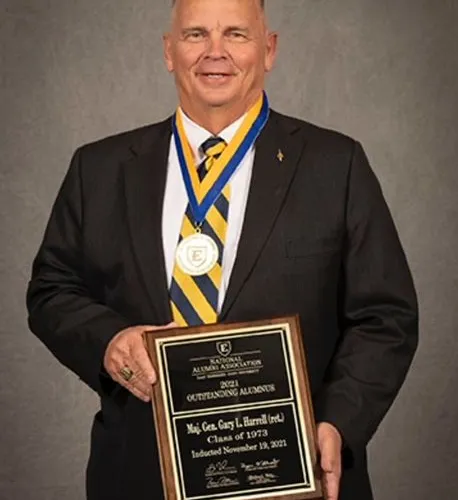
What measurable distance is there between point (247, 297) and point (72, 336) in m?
0.35

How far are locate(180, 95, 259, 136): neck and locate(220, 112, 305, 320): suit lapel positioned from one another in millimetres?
63

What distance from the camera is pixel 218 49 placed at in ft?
9.23

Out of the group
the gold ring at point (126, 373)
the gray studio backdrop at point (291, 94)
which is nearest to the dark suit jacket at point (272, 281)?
the gold ring at point (126, 373)

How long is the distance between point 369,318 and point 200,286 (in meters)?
0.33

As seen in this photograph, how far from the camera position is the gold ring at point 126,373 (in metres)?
2.64

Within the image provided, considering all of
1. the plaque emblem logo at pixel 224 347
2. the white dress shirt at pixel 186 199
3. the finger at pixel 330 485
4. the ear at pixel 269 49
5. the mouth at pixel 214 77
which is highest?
the ear at pixel 269 49

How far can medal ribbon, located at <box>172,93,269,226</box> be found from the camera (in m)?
2.83

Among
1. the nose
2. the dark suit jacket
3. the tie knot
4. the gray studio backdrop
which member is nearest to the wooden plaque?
the dark suit jacket

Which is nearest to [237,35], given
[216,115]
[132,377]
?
[216,115]

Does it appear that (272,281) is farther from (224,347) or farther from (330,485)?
(330,485)
